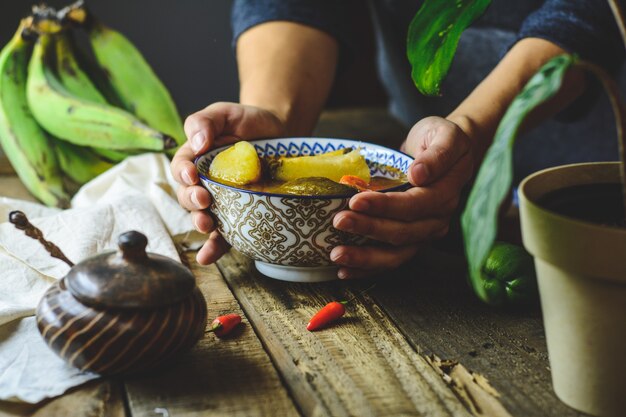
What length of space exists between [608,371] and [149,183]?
0.89m

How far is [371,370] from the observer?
2.53 ft

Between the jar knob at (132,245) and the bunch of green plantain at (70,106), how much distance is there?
0.67m

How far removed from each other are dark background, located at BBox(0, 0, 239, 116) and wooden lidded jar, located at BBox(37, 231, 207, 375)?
1.78 m

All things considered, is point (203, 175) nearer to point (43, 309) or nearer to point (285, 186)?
point (285, 186)

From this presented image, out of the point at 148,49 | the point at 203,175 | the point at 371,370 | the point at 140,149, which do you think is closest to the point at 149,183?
the point at 140,149

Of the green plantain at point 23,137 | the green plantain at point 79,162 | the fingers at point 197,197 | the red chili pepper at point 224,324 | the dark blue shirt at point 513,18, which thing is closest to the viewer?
the red chili pepper at point 224,324

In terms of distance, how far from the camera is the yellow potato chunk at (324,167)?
998mm

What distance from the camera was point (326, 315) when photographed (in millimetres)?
868

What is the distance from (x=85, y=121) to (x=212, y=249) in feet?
1.83

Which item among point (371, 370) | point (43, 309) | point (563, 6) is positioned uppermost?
point (563, 6)

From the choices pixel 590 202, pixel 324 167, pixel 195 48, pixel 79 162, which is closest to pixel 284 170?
pixel 324 167

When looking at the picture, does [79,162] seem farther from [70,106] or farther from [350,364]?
[350,364]

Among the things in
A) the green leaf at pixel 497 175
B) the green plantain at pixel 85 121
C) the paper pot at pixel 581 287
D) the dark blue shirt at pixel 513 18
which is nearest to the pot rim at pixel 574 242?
the paper pot at pixel 581 287

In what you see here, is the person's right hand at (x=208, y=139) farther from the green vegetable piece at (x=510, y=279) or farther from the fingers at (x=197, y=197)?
the green vegetable piece at (x=510, y=279)
